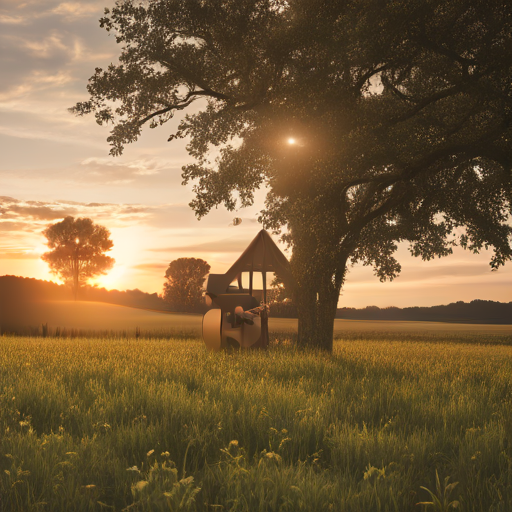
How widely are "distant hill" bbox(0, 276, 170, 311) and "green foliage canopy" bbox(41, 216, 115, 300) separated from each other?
6.90 ft

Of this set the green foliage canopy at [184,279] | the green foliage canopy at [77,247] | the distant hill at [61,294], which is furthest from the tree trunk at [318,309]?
the green foliage canopy at [184,279]

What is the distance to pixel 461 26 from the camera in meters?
11.9

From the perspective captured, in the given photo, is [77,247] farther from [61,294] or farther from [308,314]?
[308,314]

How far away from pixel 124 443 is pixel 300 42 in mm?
11197

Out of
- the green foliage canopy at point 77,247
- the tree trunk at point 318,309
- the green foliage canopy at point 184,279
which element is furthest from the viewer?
the green foliage canopy at point 184,279

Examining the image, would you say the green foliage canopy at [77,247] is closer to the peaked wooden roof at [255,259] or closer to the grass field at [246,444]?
the peaked wooden roof at [255,259]

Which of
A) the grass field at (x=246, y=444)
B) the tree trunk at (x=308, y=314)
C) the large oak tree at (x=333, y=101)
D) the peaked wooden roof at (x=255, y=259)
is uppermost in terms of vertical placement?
the large oak tree at (x=333, y=101)

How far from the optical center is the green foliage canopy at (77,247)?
57.7 m

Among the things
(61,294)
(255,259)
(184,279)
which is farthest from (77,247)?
(255,259)

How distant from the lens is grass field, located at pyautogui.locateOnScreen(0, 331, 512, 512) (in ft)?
11.6

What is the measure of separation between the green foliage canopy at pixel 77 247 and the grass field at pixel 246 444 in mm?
52705

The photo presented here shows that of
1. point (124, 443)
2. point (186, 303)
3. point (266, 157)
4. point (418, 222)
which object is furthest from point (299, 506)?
point (186, 303)

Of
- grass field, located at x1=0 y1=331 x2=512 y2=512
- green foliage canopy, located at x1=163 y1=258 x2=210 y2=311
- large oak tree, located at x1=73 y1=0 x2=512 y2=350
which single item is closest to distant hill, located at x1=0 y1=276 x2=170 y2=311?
green foliage canopy, located at x1=163 y1=258 x2=210 y2=311

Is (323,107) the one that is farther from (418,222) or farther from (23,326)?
(23,326)
